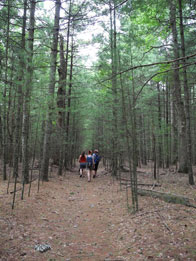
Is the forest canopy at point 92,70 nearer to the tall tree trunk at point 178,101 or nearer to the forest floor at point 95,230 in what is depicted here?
the tall tree trunk at point 178,101

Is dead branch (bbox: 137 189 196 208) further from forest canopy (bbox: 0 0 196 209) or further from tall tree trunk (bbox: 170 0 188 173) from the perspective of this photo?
tall tree trunk (bbox: 170 0 188 173)

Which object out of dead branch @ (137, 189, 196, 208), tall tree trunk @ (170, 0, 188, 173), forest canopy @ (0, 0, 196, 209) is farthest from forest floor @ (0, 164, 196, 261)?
tall tree trunk @ (170, 0, 188, 173)

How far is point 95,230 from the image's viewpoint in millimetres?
4578

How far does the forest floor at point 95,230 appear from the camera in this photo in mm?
3301

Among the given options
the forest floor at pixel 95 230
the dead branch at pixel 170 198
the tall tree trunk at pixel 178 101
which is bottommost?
the forest floor at pixel 95 230

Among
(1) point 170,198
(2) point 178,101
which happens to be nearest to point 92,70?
(2) point 178,101

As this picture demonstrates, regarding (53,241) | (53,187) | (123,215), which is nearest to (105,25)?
(53,187)

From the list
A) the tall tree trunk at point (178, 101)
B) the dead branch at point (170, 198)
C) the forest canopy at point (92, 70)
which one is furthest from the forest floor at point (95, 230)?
the tall tree trunk at point (178, 101)

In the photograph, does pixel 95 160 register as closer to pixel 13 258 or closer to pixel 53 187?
pixel 53 187

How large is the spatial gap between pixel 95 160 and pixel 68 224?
7.31 metres

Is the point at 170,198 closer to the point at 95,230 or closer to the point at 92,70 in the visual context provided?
the point at 95,230

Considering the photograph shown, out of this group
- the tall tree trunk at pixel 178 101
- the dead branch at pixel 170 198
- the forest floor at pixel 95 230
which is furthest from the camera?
the tall tree trunk at pixel 178 101

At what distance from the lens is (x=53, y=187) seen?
27.5 ft

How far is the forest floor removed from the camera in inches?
130
